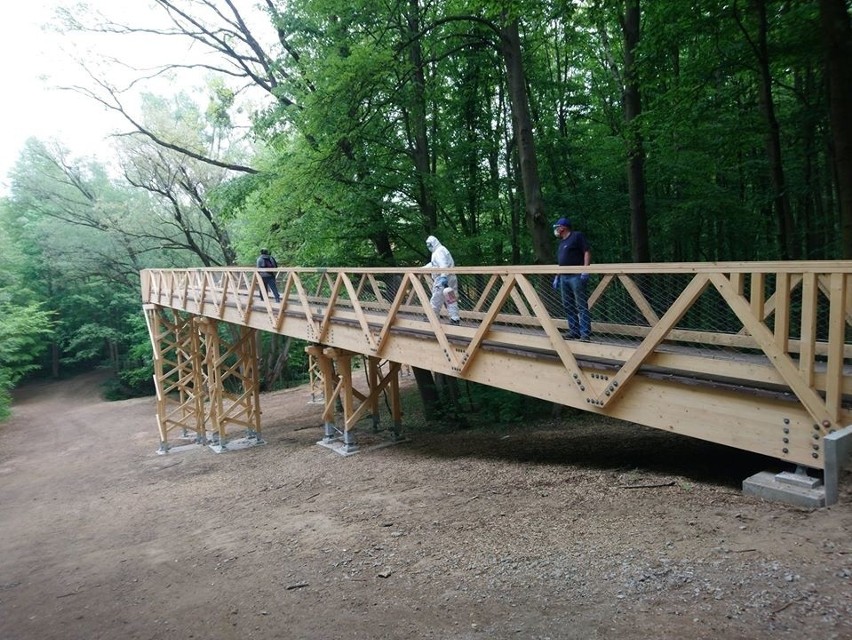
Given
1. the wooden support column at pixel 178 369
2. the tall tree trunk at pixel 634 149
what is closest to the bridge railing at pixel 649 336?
the tall tree trunk at pixel 634 149

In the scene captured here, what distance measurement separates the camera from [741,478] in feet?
17.0

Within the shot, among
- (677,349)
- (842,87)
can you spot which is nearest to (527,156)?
(842,87)

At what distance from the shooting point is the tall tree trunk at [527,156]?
10.5 meters

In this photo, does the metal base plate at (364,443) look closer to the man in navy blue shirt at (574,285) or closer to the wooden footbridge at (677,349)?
the wooden footbridge at (677,349)

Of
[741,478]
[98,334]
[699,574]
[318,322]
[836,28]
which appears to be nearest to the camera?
[699,574]

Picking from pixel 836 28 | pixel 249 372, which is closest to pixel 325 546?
pixel 836 28

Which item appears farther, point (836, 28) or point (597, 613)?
point (836, 28)

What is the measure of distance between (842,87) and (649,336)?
460 centimetres

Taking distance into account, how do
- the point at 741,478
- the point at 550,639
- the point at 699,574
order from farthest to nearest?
the point at 741,478, the point at 699,574, the point at 550,639

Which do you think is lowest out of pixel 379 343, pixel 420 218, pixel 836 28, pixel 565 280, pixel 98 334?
pixel 98 334

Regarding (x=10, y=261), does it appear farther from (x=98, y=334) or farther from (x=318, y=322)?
(x=318, y=322)

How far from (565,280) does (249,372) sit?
37.9ft

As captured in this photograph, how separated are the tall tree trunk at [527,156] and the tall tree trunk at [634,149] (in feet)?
5.74

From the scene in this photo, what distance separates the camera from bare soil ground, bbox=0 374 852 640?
327 cm
